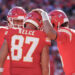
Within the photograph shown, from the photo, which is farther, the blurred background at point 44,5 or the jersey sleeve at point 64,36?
the blurred background at point 44,5

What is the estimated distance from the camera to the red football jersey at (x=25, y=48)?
348 cm

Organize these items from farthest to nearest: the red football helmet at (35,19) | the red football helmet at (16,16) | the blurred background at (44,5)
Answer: the blurred background at (44,5), the red football helmet at (16,16), the red football helmet at (35,19)

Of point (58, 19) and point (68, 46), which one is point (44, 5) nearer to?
point (58, 19)

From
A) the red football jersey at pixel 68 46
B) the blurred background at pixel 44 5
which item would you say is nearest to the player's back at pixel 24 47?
the red football jersey at pixel 68 46

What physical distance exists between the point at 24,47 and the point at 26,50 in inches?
1.6

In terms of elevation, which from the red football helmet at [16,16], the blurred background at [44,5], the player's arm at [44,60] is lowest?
the blurred background at [44,5]

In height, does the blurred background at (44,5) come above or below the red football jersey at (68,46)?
below

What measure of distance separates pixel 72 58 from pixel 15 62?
0.71m

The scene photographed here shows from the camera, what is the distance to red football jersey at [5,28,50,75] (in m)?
3.48

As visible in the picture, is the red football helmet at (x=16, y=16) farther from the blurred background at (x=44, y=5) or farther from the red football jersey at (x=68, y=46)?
the blurred background at (x=44, y=5)

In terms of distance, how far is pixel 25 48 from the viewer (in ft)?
11.4

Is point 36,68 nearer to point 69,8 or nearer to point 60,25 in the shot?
point 60,25

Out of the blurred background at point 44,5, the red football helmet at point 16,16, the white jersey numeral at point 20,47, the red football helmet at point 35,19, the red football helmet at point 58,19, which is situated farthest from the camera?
the blurred background at point 44,5

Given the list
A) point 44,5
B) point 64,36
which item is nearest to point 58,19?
point 64,36
